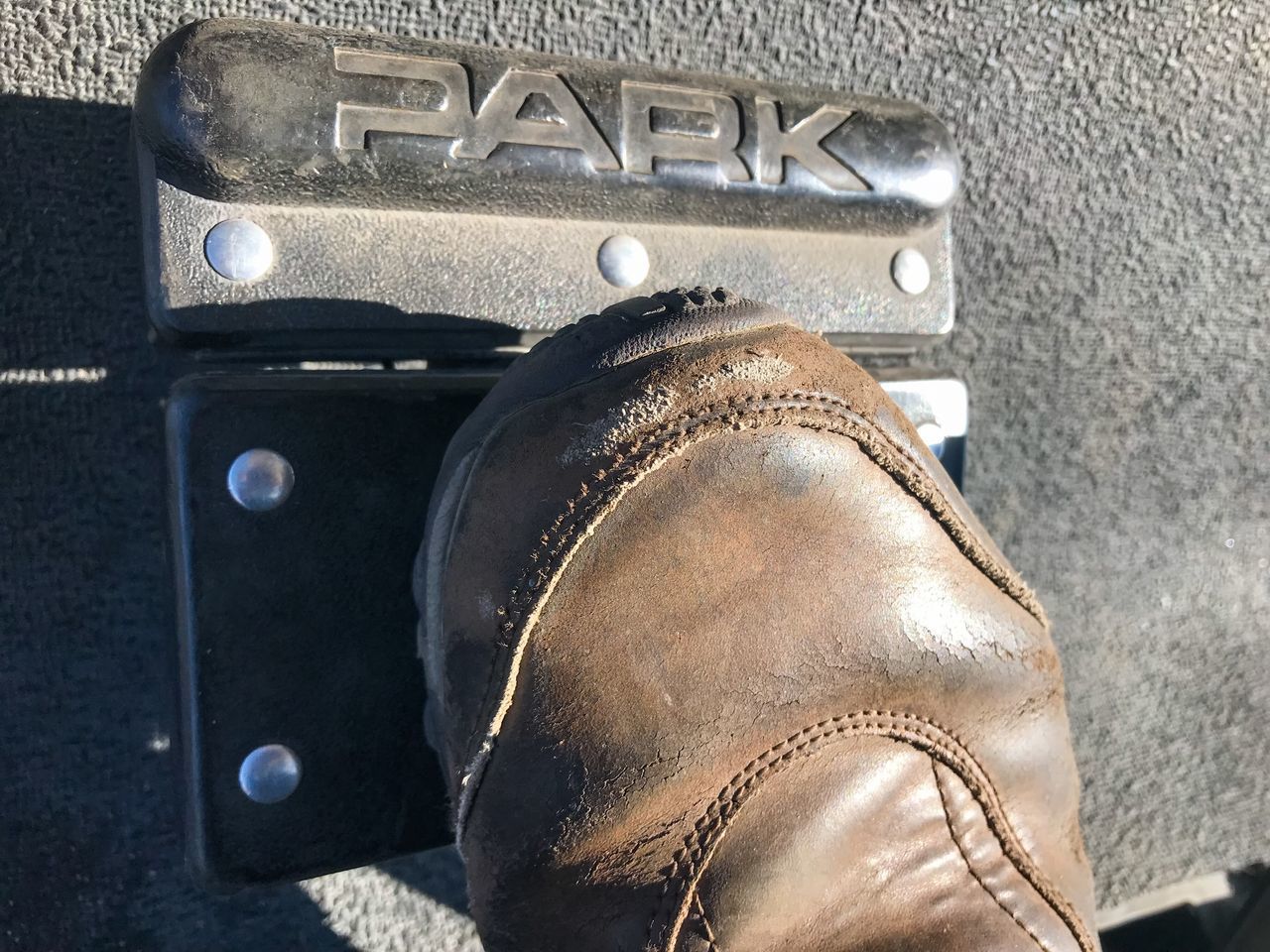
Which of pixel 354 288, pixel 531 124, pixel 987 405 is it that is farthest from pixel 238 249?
pixel 987 405

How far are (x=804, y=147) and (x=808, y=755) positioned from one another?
42 centimetres

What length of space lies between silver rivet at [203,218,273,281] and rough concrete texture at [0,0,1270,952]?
145 millimetres

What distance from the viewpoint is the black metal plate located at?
58 centimetres

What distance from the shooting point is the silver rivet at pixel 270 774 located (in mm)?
588

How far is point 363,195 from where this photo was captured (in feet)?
1.94

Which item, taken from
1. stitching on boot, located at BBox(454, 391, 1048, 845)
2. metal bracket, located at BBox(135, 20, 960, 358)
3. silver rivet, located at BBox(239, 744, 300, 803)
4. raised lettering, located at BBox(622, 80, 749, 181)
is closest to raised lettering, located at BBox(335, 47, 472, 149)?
metal bracket, located at BBox(135, 20, 960, 358)

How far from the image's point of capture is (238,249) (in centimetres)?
58

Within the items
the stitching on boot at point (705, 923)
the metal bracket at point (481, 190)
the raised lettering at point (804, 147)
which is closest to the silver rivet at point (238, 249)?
the metal bracket at point (481, 190)

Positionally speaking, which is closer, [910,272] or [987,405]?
[910,272]

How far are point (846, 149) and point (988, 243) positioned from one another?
0.90 feet

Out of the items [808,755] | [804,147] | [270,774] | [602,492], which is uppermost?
[804,147]

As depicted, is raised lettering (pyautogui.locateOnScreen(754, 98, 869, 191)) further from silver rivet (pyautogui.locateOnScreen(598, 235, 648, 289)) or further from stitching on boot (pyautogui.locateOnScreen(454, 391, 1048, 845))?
stitching on boot (pyautogui.locateOnScreen(454, 391, 1048, 845))

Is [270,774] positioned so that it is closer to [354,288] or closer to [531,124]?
[354,288]

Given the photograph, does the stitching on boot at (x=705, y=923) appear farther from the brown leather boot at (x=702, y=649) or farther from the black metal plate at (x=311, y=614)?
the black metal plate at (x=311, y=614)
